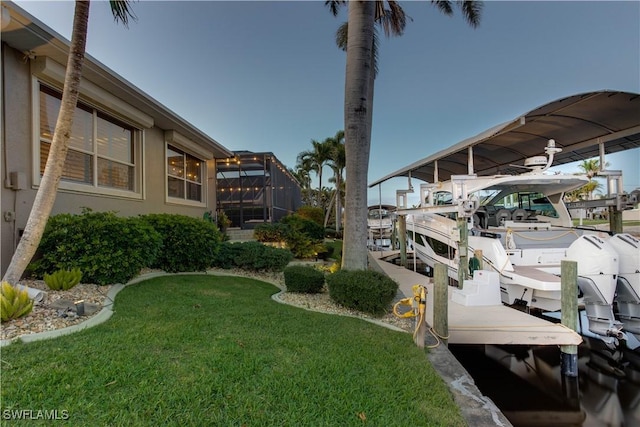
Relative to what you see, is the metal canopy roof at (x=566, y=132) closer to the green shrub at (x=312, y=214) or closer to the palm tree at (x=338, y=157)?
the green shrub at (x=312, y=214)

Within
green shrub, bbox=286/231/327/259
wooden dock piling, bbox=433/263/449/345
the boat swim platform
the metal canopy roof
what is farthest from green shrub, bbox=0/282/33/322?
green shrub, bbox=286/231/327/259

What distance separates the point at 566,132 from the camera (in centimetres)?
845

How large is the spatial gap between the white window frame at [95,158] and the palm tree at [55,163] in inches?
85.2

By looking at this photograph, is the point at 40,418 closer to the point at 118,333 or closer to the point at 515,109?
the point at 118,333

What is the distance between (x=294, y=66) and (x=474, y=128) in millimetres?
11286

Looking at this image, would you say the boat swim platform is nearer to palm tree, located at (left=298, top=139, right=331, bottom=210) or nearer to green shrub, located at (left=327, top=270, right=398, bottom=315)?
green shrub, located at (left=327, top=270, right=398, bottom=315)

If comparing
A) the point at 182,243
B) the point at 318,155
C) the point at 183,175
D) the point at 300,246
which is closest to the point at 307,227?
the point at 300,246

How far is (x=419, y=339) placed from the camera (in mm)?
4051

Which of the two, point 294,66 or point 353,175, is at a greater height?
point 294,66

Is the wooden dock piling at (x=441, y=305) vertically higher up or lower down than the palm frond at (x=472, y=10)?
lower down

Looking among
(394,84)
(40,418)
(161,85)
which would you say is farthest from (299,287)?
(394,84)

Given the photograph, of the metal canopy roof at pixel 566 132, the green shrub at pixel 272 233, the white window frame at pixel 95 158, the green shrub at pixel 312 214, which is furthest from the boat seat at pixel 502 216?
the green shrub at pixel 312 214

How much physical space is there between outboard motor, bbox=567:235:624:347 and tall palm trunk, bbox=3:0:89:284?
318 inches

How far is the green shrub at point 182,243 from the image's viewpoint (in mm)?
7457
